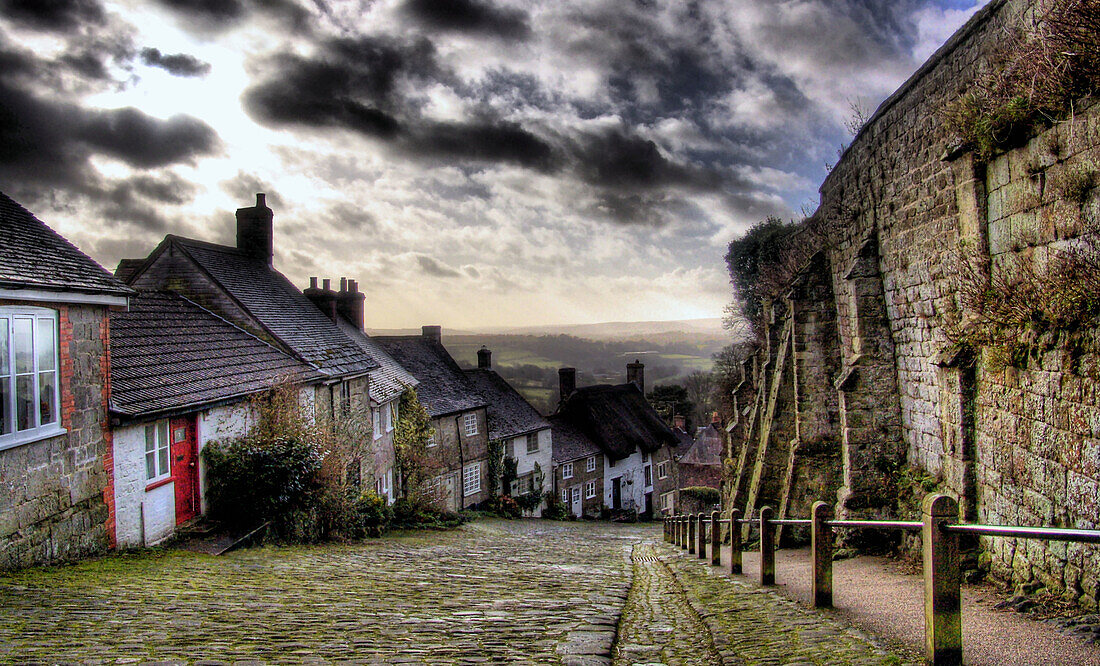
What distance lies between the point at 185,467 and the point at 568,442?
26011mm

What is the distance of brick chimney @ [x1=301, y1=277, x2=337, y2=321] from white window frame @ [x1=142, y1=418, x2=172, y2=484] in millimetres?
13231

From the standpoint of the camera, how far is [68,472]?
920 cm

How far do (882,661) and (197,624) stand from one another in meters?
5.38

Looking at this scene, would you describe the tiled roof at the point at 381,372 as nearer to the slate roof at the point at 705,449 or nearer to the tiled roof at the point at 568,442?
the tiled roof at the point at 568,442

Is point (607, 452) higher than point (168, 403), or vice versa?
point (168, 403)

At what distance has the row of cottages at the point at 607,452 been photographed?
36.4 meters

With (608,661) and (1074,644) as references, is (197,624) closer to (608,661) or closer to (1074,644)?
(608,661)

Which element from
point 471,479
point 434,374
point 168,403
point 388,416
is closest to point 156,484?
point 168,403

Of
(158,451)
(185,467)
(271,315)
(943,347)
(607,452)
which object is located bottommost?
(607,452)

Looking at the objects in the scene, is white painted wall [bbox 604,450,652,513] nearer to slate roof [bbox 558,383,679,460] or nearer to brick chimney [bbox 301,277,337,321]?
slate roof [bbox 558,383,679,460]

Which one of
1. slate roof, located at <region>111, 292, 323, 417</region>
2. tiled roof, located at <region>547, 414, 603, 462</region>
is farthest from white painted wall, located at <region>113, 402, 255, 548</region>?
tiled roof, located at <region>547, 414, 603, 462</region>

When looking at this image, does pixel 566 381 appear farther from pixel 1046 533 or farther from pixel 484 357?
pixel 1046 533

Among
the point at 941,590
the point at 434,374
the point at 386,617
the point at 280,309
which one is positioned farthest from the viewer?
the point at 434,374

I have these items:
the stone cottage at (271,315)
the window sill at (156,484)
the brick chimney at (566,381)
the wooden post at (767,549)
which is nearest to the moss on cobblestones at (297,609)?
the window sill at (156,484)
